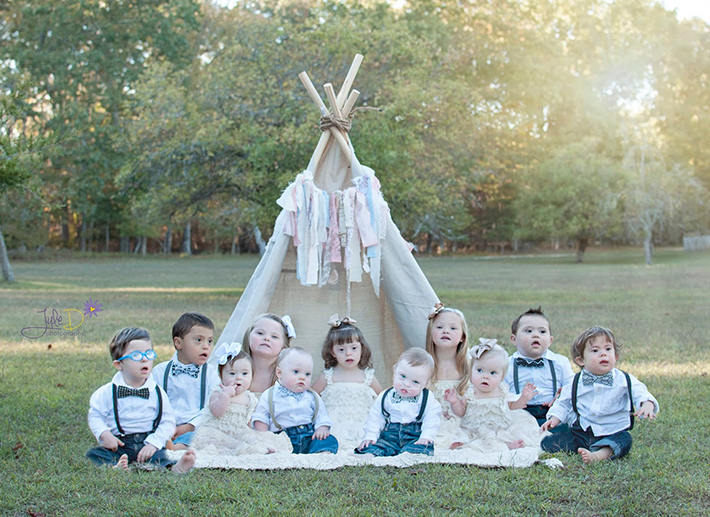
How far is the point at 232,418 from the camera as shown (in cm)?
469

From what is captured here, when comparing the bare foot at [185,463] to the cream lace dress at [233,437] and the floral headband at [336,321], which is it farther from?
the floral headband at [336,321]

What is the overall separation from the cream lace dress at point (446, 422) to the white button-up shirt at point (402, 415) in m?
0.18

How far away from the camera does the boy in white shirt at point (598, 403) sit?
14.4 ft

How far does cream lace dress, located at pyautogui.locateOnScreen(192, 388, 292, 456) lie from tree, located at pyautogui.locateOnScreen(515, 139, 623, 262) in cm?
3017

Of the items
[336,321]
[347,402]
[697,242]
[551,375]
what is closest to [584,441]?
[551,375]

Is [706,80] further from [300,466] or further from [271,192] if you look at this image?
[300,466]

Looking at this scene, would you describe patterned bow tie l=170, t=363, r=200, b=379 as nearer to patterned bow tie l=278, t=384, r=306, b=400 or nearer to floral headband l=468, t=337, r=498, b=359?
patterned bow tie l=278, t=384, r=306, b=400

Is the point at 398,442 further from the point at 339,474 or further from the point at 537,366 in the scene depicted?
the point at 537,366

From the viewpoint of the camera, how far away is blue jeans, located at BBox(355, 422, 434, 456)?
4488 mm

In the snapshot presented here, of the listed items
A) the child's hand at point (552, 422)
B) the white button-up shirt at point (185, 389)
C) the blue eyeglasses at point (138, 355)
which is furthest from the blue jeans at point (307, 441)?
the child's hand at point (552, 422)

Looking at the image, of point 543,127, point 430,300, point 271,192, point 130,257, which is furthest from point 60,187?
point 430,300

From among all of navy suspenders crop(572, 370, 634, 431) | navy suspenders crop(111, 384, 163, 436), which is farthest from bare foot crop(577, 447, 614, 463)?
navy suspenders crop(111, 384, 163, 436)

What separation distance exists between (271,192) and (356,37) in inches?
127

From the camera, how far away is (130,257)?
140 feet
